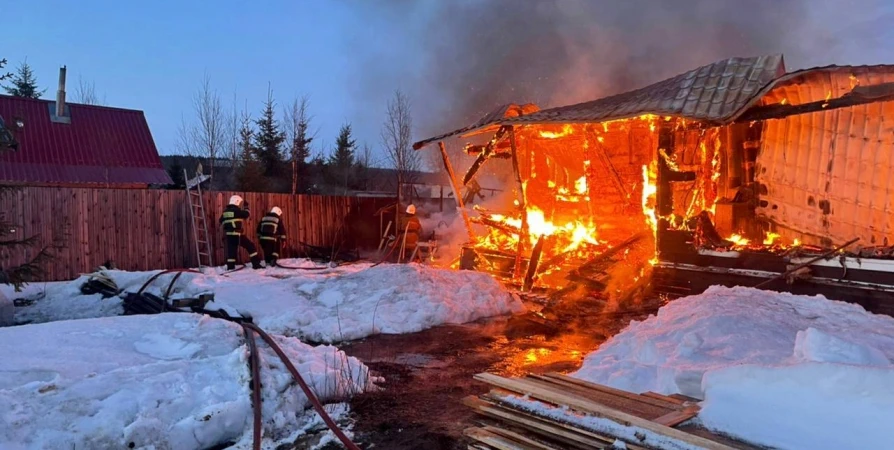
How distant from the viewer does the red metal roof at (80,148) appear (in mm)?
16688

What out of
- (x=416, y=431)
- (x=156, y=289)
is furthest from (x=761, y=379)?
(x=156, y=289)

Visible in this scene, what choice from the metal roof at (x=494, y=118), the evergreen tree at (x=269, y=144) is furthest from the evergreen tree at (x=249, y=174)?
the metal roof at (x=494, y=118)

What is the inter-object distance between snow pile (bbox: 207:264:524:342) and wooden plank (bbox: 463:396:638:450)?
4.05 meters

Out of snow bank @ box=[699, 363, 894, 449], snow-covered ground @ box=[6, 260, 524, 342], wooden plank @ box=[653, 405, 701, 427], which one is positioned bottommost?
snow-covered ground @ box=[6, 260, 524, 342]

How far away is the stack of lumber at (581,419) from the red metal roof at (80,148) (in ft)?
57.1

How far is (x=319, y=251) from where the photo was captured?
15562mm

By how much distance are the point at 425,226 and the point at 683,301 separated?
14.1 metres

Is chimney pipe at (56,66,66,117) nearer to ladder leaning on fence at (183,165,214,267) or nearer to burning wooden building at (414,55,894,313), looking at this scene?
ladder leaning on fence at (183,165,214,267)

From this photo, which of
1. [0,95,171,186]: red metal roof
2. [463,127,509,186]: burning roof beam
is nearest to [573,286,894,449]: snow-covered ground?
[463,127,509,186]: burning roof beam

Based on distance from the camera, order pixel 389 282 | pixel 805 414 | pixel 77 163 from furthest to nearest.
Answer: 1. pixel 77 163
2. pixel 389 282
3. pixel 805 414

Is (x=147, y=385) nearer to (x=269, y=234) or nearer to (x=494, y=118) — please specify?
(x=494, y=118)

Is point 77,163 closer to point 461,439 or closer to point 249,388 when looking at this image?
point 249,388

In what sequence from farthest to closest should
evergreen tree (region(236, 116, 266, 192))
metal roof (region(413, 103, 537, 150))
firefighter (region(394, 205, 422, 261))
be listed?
evergreen tree (region(236, 116, 266, 192)), firefighter (region(394, 205, 422, 261)), metal roof (region(413, 103, 537, 150))

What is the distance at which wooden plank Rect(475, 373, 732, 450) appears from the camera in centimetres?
280
